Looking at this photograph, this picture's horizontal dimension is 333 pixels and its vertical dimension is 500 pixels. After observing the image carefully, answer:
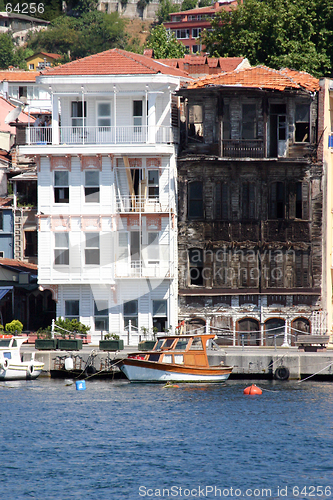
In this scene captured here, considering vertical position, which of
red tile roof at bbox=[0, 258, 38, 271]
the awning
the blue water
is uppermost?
red tile roof at bbox=[0, 258, 38, 271]

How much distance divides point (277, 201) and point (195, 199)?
197 inches

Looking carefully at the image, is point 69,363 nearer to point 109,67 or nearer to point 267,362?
point 267,362

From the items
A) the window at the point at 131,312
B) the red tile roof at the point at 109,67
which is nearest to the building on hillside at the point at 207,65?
the red tile roof at the point at 109,67

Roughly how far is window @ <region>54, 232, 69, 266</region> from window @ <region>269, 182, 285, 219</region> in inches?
492

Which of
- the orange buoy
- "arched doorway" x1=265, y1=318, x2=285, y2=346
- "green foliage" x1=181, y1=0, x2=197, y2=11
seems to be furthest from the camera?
"green foliage" x1=181, y1=0, x2=197, y2=11

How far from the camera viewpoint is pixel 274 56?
213ft

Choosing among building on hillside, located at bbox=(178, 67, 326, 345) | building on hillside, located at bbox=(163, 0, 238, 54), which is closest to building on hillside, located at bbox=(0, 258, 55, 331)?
building on hillside, located at bbox=(178, 67, 326, 345)

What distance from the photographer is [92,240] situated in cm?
5175

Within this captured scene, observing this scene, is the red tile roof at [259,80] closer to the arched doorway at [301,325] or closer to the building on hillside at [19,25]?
the arched doorway at [301,325]

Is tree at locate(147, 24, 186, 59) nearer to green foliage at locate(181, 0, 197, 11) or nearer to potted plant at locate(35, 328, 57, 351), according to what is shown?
potted plant at locate(35, 328, 57, 351)

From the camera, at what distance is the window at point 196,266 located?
53.4 meters

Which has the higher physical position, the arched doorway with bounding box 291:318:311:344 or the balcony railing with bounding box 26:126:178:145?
the balcony railing with bounding box 26:126:178:145

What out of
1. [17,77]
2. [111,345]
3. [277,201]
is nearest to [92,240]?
[111,345]

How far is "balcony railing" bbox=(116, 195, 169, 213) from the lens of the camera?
51625mm
